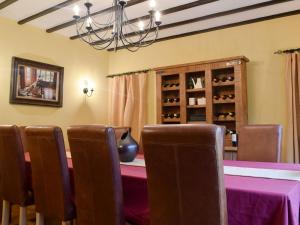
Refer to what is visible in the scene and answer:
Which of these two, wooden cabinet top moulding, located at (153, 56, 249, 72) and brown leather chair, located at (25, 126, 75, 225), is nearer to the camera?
brown leather chair, located at (25, 126, 75, 225)

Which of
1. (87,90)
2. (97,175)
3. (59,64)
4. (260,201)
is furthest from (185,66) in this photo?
(260,201)

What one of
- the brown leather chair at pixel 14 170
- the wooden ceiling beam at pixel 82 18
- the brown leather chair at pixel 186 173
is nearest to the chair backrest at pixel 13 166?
the brown leather chair at pixel 14 170

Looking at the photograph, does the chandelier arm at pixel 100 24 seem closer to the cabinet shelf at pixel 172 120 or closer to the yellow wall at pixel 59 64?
the yellow wall at pixel 59 64

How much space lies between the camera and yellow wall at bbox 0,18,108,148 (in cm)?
372

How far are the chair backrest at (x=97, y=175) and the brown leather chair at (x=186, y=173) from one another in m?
0.26

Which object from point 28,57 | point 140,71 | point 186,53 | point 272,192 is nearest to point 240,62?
point 186,53

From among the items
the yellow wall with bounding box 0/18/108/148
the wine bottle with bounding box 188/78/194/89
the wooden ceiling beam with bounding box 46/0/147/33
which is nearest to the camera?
the wooden ceiling beam with bounding box 46/0/147/33

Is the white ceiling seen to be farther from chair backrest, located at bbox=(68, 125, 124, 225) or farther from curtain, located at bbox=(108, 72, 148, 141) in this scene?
chair backrest, located at bbox=(68, 125, 124, 225)

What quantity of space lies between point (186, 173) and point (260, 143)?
1.61m

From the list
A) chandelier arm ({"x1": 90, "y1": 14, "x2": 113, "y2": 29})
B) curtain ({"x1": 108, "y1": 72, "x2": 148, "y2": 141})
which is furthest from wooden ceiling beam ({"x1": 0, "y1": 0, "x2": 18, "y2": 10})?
curtain ({"x1": 108, "y1": 72, "x2": 148, "y2": 141})

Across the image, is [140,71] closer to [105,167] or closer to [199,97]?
[199,97]

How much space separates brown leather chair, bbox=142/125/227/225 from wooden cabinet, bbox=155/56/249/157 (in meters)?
2.52

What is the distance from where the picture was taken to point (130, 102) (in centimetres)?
468

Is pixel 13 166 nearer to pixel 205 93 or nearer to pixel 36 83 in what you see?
pixel 36 83
